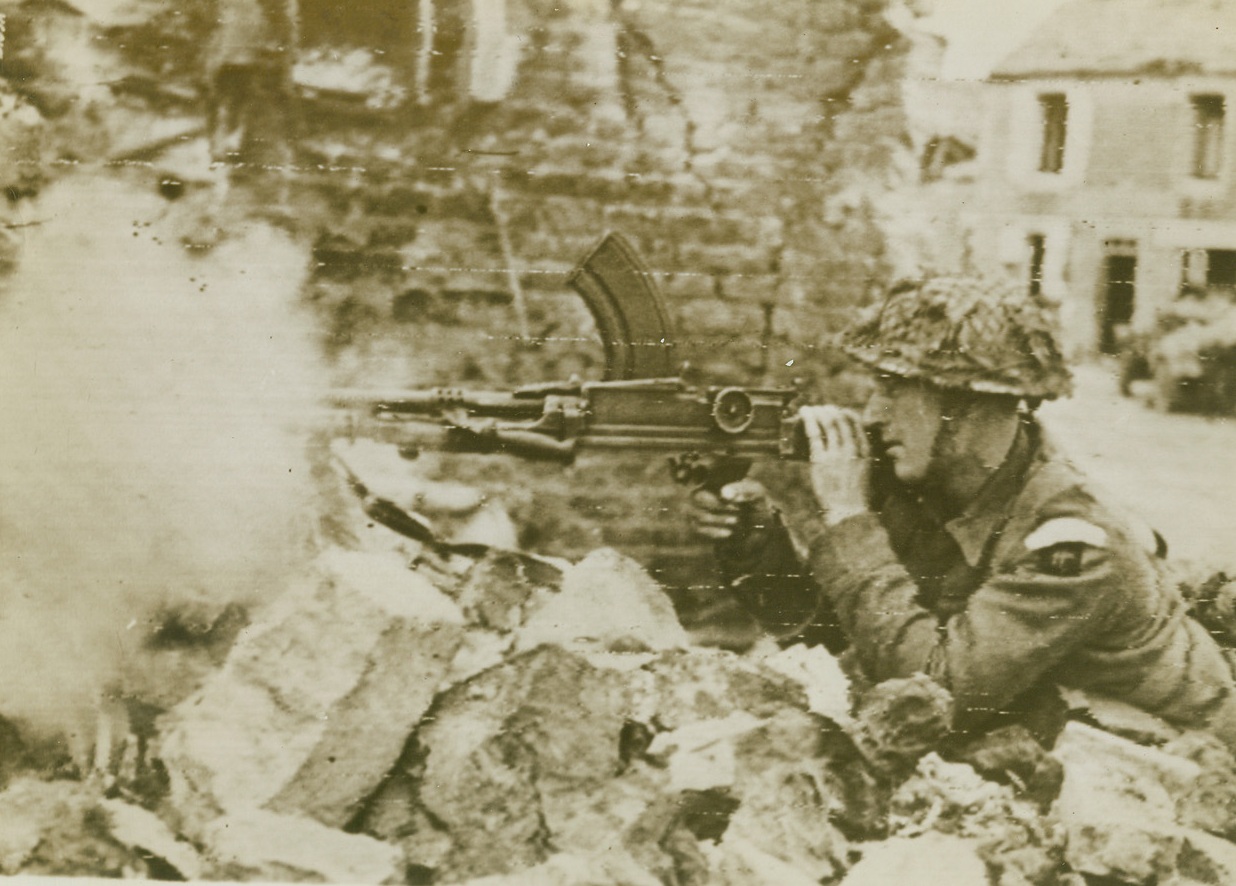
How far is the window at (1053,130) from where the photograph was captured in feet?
6.84

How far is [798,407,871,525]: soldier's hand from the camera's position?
2.06 metres

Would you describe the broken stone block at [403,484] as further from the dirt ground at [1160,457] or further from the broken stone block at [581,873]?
the dirt ground at [1160,457]

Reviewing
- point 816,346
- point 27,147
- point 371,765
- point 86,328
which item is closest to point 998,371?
point 816,346

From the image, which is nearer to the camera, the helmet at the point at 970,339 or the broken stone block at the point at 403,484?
the helmet at the point at 970,339

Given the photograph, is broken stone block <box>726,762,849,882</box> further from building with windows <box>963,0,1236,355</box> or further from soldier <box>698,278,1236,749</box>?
building with windows <box>963,0,1236,355</box>

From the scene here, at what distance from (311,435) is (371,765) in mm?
692

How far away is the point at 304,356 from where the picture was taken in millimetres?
2107

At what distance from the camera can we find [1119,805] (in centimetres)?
202

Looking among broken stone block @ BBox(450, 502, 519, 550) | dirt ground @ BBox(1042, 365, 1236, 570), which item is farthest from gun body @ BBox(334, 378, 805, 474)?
dirt ground @ BBox(1042, 365, 1236, 570)

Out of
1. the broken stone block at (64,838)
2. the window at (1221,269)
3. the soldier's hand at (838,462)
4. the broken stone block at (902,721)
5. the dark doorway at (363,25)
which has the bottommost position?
the broken stone block at (64,838)

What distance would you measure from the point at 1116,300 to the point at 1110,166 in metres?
0.28

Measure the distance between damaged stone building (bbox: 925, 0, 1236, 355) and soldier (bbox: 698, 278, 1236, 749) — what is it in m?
0.15

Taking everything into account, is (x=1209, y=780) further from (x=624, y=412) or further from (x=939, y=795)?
(x=624, y=412)

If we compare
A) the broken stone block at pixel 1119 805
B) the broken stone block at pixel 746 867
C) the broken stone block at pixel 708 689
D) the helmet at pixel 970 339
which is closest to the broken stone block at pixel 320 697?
the broken stone block at pixel 708 689
